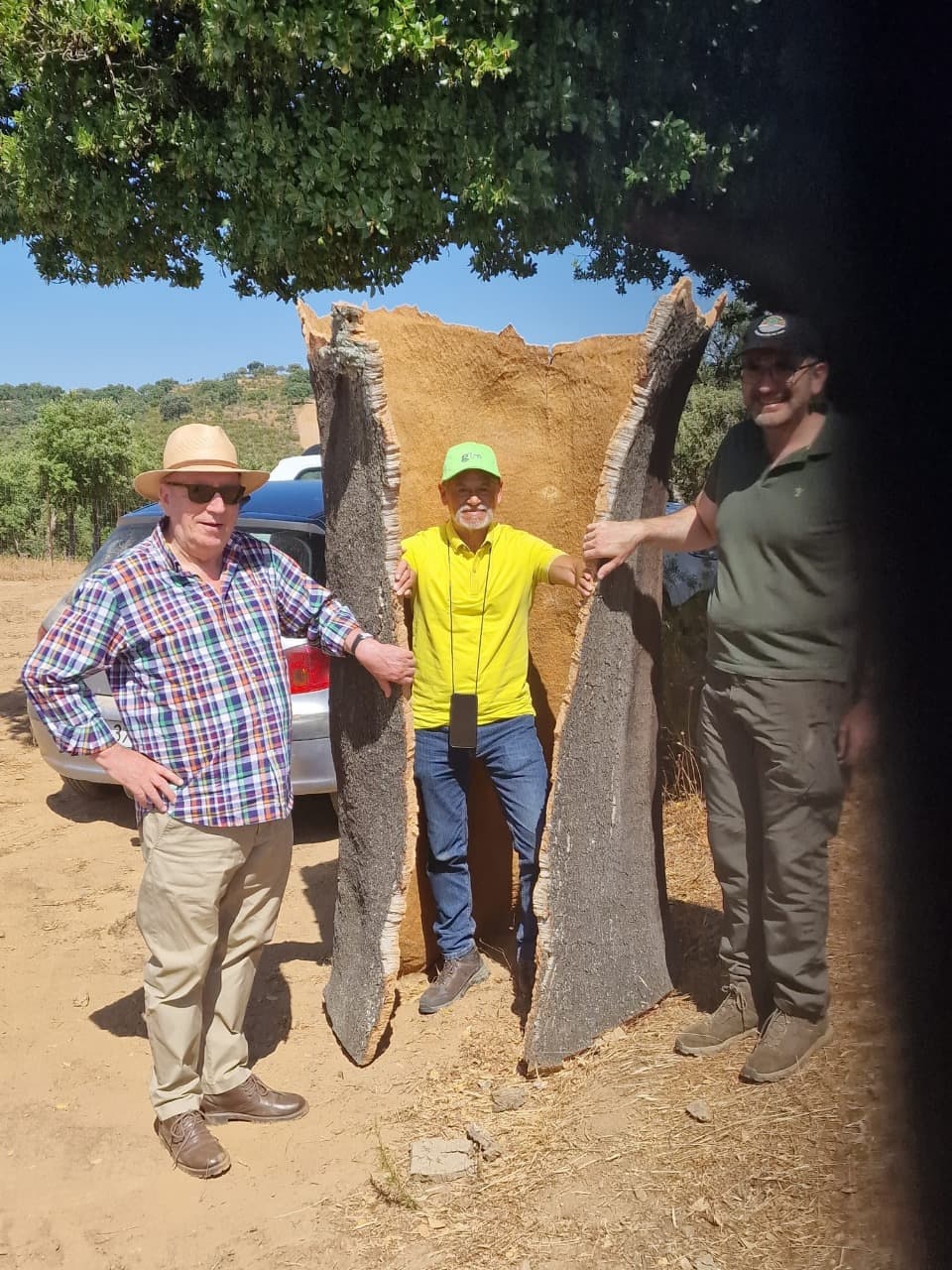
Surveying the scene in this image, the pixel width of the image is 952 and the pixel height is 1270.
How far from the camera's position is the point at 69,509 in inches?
1246

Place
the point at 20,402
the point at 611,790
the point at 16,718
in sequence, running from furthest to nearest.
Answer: the point at 20,402 → the point at 16,718 → the point at 611,790

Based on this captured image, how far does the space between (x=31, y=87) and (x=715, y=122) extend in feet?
11.8

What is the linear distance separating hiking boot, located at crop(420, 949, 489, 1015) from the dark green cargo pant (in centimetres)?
126

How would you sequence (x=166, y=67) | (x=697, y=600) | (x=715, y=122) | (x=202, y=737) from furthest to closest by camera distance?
(x=697, y=600) < (x=166, y=67) < (x=715, y=122) < (x=202, y=737)

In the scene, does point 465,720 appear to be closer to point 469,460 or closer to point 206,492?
point 469,460

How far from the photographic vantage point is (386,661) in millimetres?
3455

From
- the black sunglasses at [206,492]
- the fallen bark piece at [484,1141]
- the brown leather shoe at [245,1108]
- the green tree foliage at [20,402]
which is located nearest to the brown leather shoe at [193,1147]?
the brown leather shoe at [245,1108]

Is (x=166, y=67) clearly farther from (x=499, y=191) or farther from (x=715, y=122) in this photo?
(x=715, y=122)

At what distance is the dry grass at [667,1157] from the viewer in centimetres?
157

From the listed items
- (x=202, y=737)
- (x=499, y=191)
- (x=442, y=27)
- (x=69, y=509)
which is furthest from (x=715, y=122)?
(x=69, y=509)

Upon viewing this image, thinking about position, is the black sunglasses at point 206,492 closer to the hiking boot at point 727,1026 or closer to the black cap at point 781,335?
the black cap at point 781,335

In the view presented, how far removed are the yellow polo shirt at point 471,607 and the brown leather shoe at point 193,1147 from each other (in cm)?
148

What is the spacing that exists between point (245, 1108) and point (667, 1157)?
150cm

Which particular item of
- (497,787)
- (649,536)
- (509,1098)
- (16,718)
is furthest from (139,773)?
(16,718)
